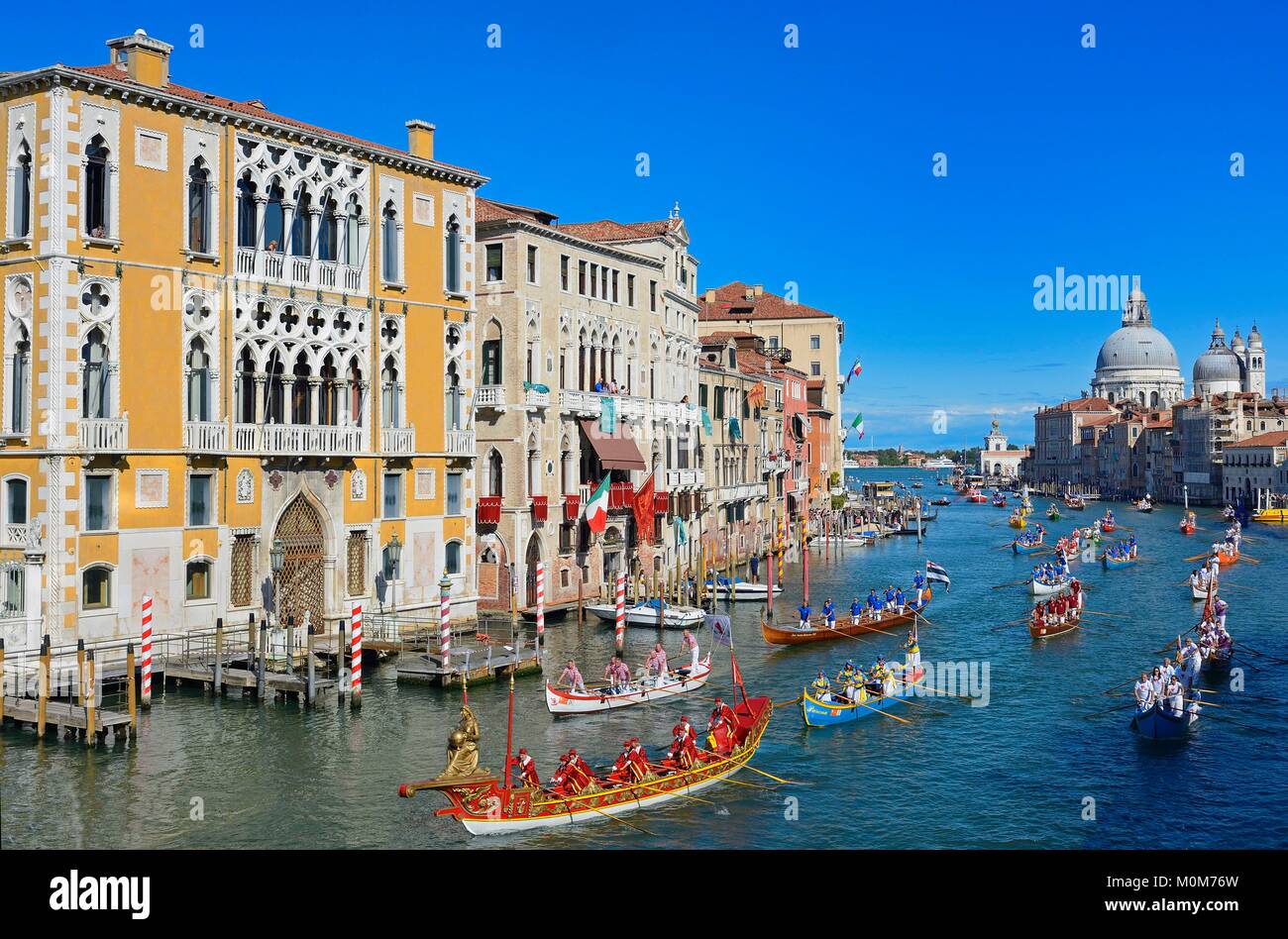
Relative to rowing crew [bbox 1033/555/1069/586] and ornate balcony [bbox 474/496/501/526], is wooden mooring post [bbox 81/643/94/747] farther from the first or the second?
rowing crew [bbox 1033/555/1069/586]

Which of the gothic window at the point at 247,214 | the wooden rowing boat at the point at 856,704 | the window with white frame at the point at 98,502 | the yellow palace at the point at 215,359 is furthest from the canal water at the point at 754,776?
the gothic window at the point at 247,214

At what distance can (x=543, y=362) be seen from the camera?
40250mm

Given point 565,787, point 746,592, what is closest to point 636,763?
point 565,787

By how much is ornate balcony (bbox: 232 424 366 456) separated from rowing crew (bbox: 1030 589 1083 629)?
23.8 m

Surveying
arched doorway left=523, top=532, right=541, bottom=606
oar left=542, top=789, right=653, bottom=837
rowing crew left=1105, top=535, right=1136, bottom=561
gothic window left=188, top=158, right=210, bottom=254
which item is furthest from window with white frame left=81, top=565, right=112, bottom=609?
rowing crew left=1105, top=535, right=1136, bottom=561

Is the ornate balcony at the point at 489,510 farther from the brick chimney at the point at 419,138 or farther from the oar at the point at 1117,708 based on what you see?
the oar at the point at 1117,708

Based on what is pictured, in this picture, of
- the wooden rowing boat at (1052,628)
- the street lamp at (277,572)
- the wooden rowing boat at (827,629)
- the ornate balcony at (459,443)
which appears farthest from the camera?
the wooden rowing boat at (1052,628)

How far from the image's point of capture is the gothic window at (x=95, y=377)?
27.3 metres

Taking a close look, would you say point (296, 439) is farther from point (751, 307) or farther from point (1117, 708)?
point (751, 307)

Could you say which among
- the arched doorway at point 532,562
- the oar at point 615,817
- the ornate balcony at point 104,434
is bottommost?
the oar at point 615,817

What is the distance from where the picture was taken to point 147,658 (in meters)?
26.3

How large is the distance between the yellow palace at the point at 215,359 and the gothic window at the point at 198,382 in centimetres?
7

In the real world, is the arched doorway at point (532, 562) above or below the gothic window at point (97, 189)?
below
